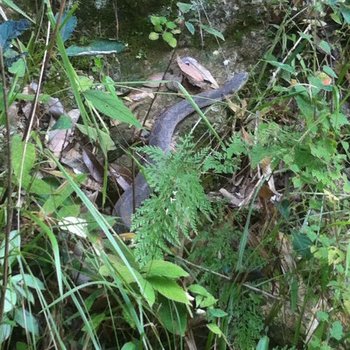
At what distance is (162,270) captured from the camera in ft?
6.03

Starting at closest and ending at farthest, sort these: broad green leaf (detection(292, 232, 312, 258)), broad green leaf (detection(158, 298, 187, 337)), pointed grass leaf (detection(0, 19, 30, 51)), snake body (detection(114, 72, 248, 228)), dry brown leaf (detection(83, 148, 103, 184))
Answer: pointed grass leaf (detection(0, 19, 30, 51)), broad green leaf (detection(158, 298, 187, 337)), broad green leaf (detection(292, 232, 312, 258)), snake body (detection(114, 72, 248, 228)), dry brown leaf (detection(83, 148, 103, 184))

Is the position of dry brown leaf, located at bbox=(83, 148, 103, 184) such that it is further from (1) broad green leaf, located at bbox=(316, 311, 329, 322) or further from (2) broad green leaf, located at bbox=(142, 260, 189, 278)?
(1) broad green leaf, located at bbox=(316, 311, 329, 322)

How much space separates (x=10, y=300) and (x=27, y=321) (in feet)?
0.44

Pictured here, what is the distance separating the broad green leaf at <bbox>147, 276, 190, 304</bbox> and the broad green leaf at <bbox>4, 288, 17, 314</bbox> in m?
0.39

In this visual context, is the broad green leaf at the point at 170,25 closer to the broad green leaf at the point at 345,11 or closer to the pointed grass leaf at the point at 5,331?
the broad green leaf at the point at 345,11

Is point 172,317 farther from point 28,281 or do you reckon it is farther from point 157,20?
point 157,20

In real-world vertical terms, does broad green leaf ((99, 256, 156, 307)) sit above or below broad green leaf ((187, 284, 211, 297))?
above

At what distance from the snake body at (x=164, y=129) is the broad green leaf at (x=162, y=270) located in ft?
1.37

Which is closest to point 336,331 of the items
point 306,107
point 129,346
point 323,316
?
point 323,316

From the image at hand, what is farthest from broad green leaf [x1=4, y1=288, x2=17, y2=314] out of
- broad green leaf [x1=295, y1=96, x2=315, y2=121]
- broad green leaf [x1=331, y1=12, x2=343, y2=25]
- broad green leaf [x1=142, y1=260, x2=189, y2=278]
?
broad green leaf [x1=331, y1=12, x2=343, y2=25]

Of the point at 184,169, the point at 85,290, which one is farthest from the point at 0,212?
the point at 184,169

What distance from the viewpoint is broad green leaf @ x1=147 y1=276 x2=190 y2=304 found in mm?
1822

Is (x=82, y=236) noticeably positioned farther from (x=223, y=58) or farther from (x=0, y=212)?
(x=223, y=58)

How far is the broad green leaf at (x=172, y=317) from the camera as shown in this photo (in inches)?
74.0
